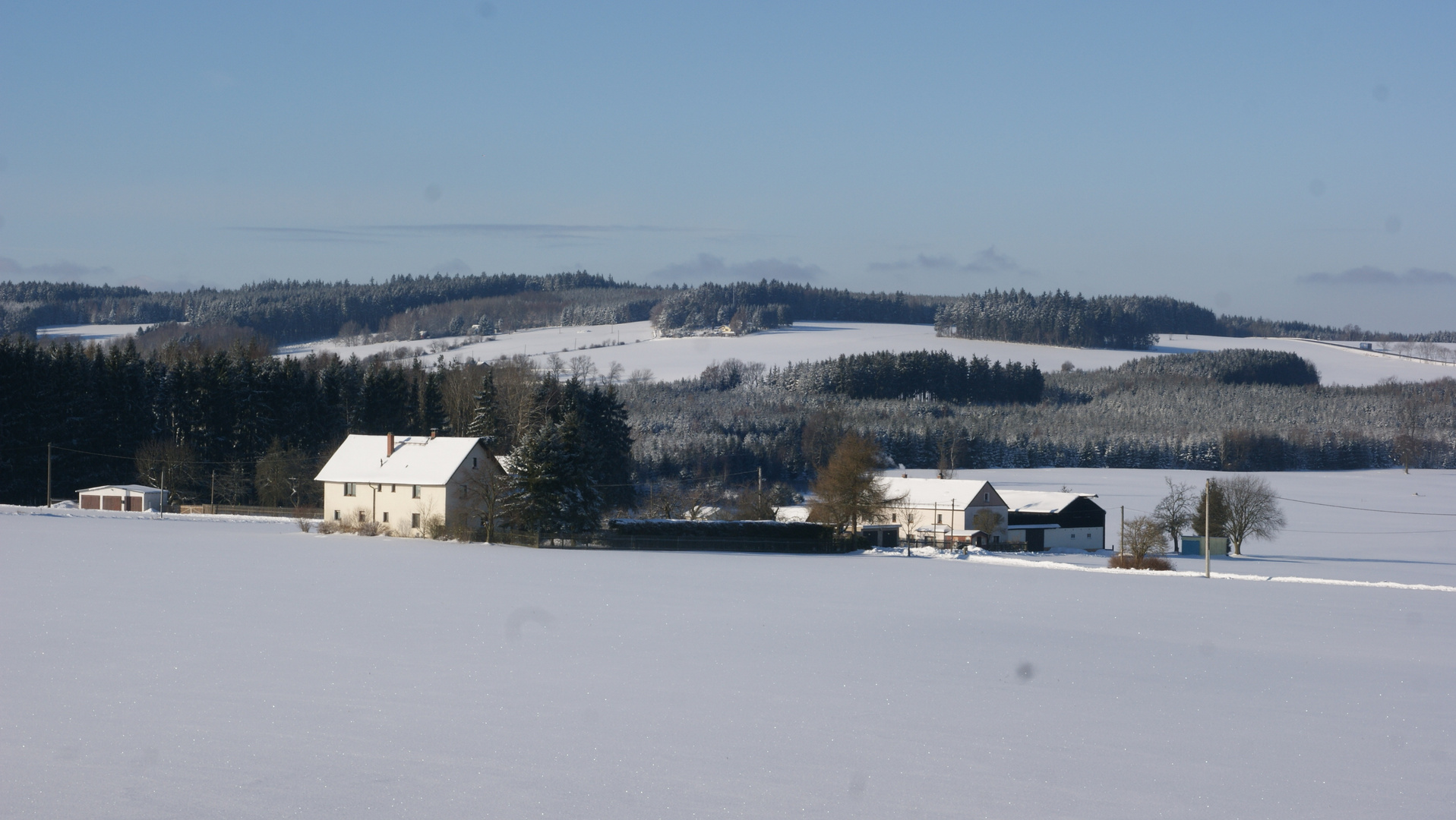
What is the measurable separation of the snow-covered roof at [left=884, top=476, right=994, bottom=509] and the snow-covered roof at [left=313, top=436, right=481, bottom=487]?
83.3 feet

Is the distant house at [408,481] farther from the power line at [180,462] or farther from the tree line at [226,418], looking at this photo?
the power line at [180,462]

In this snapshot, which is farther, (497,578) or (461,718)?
(497,578)

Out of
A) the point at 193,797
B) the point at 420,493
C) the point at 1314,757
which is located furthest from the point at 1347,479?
the point at 193,797

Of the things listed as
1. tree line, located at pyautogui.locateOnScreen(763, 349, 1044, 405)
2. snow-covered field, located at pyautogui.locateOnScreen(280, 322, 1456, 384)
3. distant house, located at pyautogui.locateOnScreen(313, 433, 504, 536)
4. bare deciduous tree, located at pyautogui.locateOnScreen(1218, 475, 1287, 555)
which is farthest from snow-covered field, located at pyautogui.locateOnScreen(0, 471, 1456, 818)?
snow-covered field, located at pyautogui.locateOnScreen(280, 322, 1456, 384)

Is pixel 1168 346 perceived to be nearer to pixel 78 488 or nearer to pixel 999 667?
pixel 78 488

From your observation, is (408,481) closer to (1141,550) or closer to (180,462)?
(180,462)

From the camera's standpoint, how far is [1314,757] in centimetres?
1314

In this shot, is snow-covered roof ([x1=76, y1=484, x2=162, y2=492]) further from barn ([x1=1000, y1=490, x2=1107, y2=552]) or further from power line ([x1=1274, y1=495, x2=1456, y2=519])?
power line ([x1=1274, y1=495, x2=1456, y2=519])

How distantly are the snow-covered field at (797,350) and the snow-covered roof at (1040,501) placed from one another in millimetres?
82566

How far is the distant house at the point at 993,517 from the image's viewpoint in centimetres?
6488

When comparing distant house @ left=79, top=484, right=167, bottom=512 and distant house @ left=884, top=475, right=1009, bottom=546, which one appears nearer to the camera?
distant house @ left=79, top=484, right=167, bottom=512

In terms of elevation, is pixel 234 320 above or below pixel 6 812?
above

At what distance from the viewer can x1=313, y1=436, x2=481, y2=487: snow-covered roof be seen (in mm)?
53844

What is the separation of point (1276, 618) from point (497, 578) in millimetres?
20554
